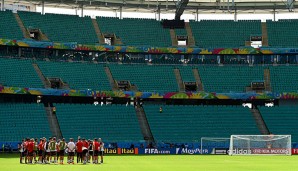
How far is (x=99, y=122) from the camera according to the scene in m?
68.9

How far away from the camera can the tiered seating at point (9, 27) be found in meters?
73.9

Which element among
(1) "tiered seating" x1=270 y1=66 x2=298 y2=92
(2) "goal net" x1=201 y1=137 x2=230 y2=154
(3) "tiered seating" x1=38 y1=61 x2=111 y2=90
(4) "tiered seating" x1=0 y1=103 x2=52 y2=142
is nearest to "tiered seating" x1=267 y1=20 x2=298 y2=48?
(1) "tiered seating" x1=270 y1=66 x2=298 y2=92

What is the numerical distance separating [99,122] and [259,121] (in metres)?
20.2

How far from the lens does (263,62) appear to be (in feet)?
262

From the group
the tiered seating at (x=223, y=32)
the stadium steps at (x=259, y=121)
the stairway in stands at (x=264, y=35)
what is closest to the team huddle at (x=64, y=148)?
the stadium steps at (x=259, y=121)

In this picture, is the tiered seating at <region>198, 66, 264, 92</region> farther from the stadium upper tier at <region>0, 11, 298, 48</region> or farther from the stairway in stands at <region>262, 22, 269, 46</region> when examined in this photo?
the stairway in stands at <region>262, 22, 269, 46</region>

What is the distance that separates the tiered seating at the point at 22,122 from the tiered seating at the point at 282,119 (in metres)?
27.0

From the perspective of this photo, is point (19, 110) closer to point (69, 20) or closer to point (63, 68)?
point (63, 68)

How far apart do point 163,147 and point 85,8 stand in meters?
27.7

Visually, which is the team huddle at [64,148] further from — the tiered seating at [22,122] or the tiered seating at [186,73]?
the tiered seating at [186,73]

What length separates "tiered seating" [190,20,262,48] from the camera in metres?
80.9

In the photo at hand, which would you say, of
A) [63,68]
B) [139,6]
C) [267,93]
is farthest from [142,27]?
[267,93]

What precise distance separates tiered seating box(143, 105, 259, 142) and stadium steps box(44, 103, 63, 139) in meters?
11.3

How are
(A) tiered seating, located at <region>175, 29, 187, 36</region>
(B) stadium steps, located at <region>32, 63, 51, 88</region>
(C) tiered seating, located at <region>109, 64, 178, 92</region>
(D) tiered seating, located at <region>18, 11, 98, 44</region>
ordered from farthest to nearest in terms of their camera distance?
(A) tiered seating, located at <region>175, 29, 187, 36</region> → (D) tiered seating, located at <region>18, 11, 98, 44</region> → (C) tiered seating, located at <region>109, 64, 178, 92</region> → (B) stadium steps, located at <region>32, 63, 51, 88</region>
